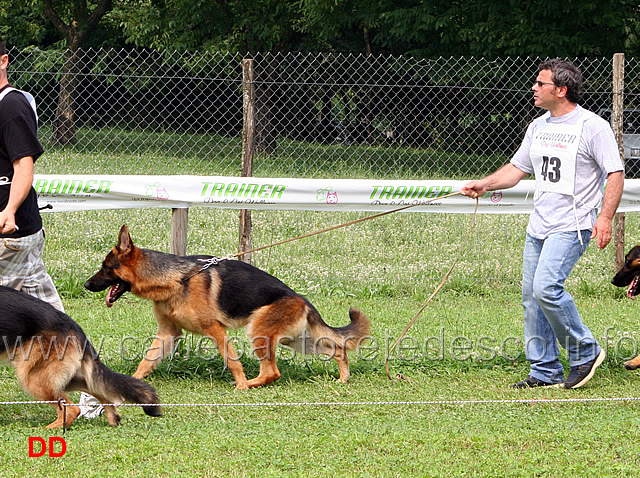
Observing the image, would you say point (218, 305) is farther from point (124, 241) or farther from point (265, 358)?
point (124, 241)

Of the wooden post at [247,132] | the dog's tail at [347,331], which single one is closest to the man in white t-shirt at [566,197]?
the dog's tail at [347,331]

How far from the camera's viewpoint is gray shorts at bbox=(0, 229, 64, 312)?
14.2 ft

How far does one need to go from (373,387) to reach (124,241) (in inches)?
75.2

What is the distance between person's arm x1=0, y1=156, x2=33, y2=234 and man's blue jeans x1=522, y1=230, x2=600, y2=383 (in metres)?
3.11

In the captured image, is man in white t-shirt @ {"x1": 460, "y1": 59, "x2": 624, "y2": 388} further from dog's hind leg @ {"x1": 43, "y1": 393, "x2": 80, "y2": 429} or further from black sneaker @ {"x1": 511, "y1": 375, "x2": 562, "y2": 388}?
dog's hind leg @ {"x1": 43, "y1": 393, "x2": 80, "y2": 429}

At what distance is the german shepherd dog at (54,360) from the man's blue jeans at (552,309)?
2531 mm

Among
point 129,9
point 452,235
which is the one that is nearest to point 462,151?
point 452,235

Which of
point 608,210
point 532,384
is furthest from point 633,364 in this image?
point 608,210

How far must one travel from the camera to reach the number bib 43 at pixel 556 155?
5.03 m

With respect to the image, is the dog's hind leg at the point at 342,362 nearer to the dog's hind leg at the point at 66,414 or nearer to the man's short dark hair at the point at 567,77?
the dog's hind leg at the point at 66,414

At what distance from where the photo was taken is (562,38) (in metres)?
19.2

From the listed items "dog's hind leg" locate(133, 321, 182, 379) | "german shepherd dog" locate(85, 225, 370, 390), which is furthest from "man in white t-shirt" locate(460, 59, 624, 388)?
"dog's hind leg" locate(133, 321, 182, 379)

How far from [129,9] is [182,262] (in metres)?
21.9

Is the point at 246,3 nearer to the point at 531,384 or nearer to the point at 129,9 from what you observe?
the point at 129,9
